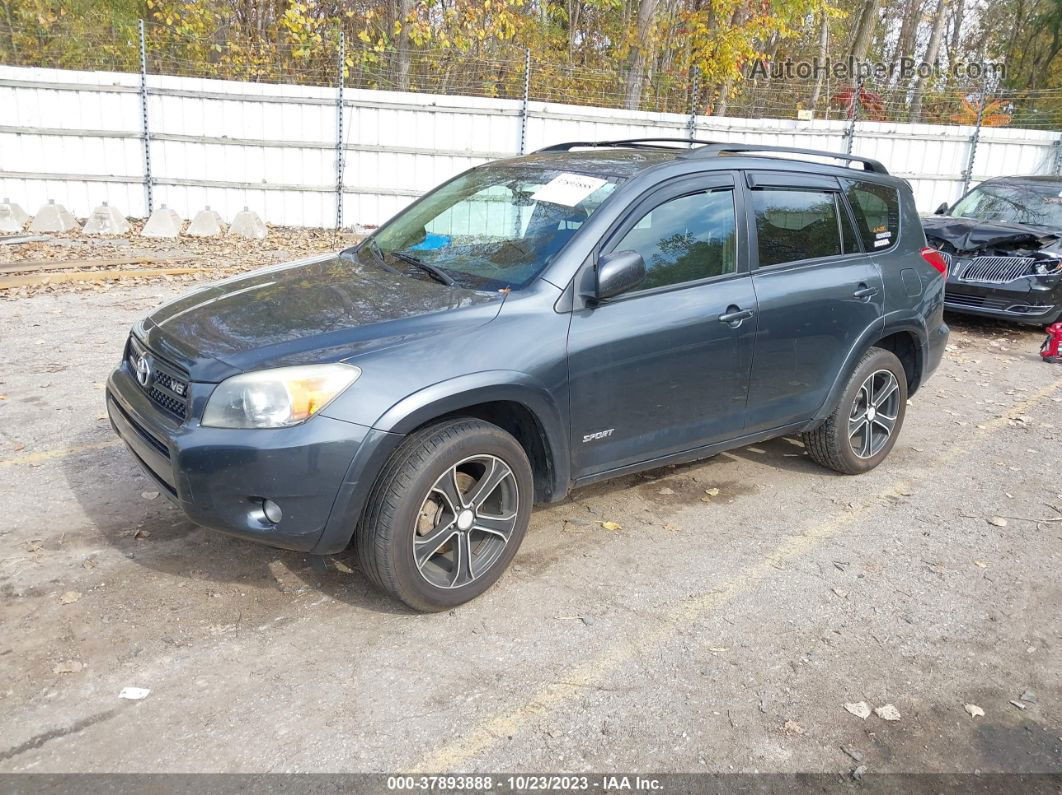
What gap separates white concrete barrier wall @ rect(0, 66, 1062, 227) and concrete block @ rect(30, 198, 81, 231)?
111cm

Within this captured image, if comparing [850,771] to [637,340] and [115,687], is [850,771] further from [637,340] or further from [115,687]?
[115,687]

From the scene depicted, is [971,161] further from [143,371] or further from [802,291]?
[143,371]

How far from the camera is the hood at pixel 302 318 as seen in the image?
3146 millimetres

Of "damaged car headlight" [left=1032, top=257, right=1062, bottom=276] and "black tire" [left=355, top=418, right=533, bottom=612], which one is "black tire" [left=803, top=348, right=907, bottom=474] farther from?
"damaged car headlight" [left=1032, top=257, right=1062, bottom=276]

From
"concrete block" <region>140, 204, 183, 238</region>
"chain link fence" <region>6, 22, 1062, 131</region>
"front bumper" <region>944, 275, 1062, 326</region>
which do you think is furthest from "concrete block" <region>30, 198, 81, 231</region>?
"front bumper" <region>944, 275, 1062, 326</region>

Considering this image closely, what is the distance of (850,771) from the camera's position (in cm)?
274

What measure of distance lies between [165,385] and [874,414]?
157 inches

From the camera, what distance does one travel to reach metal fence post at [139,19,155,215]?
42.9 feet

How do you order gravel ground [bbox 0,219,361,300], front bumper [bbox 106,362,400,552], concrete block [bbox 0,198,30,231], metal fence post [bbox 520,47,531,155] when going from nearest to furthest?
1. front bumper [bbox 106,362,400,552]
2. gravel ground [bbox 0,219,361,300]
3. concrete block [bbox 0,198,30,231]
4. metal fence post [bbox 520,47,531,155]

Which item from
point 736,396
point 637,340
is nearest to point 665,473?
point 736,396

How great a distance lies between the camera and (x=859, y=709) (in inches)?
119

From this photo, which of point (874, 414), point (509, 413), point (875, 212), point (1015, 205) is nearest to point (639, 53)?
point (1015, 205)

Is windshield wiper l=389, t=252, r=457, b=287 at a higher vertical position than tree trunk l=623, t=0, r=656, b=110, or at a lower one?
lower

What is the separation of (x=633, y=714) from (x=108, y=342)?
5.99m
